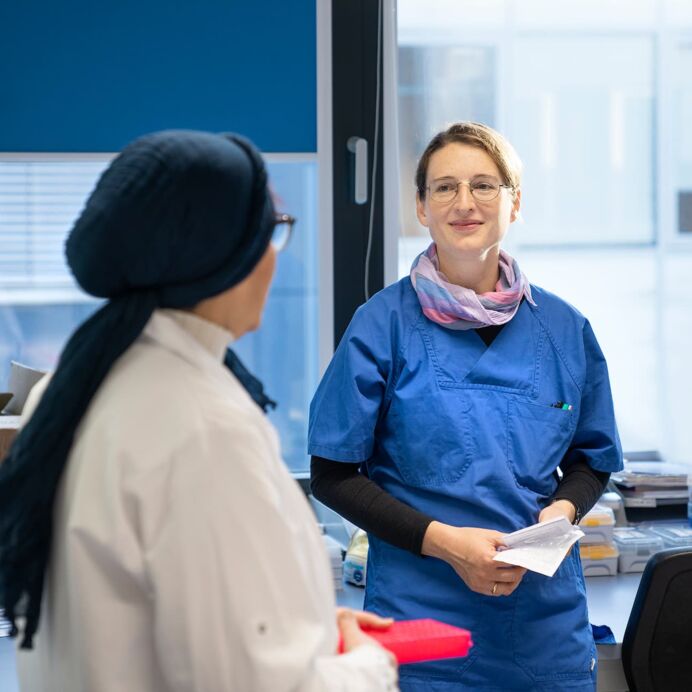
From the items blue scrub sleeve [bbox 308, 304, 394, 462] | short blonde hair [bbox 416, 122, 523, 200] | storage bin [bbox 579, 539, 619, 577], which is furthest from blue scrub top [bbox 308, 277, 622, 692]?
storage bin [bbox 579, 539, 619, 577]

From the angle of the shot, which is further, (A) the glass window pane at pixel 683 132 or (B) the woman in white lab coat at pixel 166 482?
(A) the glass window pane at pixel 683 132

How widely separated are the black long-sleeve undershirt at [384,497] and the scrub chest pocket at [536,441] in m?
0.06

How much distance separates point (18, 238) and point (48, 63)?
19.6 inches

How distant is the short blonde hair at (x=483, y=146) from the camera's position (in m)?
1.96

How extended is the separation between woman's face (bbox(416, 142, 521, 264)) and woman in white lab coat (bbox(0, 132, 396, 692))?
888mm

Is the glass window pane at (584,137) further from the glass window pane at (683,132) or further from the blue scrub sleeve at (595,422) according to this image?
the blue scrub sleeve at (595,422)

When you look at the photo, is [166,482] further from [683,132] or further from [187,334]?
[683,132]

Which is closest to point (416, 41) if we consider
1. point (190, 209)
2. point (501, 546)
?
point (501, 546)

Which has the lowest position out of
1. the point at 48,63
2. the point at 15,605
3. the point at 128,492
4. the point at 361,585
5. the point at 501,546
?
the point at 361,585

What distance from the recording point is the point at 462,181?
194 cm

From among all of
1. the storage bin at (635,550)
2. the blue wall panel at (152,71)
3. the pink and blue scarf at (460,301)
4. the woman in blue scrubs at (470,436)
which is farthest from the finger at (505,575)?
the blue wall panel at (152,71)

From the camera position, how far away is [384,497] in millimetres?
1822

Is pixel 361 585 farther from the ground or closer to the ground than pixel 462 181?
closer to the ground

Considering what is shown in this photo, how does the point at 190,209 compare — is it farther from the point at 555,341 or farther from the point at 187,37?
the point at 187,37
